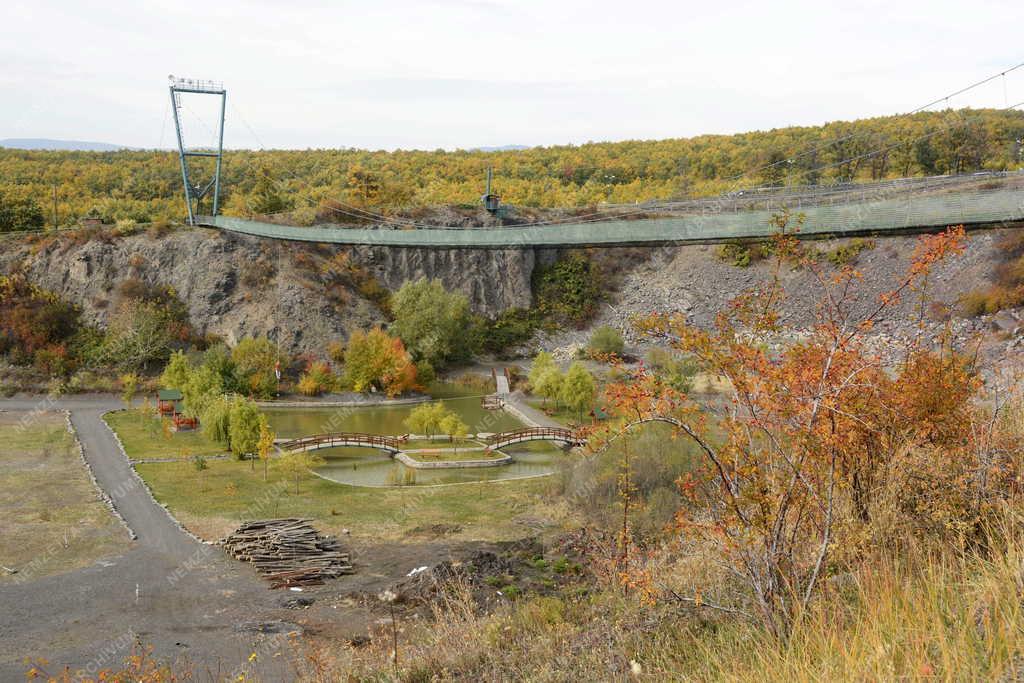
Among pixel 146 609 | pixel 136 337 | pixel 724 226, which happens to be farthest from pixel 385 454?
pixel 136 337

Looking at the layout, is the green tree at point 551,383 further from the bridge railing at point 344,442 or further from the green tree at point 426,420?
the bridge railing at point 344,442

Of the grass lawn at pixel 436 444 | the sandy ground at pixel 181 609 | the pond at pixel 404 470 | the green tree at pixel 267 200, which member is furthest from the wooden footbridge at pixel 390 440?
the green tree at pixel 267 200

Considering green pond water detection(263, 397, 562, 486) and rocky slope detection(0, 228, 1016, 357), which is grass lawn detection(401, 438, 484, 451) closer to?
green pond water detection(263, 397, 562, 486)

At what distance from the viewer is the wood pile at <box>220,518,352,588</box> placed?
12570 millimetres

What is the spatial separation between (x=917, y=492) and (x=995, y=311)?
27.0m

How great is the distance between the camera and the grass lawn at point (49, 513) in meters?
13.0

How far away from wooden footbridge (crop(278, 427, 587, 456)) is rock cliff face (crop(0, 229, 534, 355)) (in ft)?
37.4

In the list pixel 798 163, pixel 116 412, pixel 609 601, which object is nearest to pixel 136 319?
pixel 116 412

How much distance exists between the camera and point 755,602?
205 inches

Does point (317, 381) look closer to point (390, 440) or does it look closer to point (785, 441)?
point (390, 440)

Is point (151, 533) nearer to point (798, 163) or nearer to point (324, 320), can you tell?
point (324, 320)

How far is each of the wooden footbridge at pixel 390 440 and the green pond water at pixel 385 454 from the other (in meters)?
0.32

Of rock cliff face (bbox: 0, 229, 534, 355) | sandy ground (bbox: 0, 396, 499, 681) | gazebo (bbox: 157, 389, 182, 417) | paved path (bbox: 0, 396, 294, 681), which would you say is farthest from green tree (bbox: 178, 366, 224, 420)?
sandy ground (bbox: 0, 396, 499, 681)

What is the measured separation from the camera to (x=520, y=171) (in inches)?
2463
